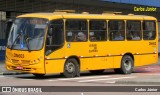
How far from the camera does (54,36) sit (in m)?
21.2

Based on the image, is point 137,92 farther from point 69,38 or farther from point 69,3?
point 69,3

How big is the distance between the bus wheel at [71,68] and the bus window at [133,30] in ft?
13.8

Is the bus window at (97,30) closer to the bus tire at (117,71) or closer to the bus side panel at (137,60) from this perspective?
the bus tire at (117,71)

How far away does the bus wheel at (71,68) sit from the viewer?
21773 mm

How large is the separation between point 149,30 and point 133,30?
1463 mm

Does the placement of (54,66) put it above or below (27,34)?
below

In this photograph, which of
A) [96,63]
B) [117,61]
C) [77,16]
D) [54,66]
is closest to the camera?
[54,66]

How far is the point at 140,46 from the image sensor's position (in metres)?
25.9

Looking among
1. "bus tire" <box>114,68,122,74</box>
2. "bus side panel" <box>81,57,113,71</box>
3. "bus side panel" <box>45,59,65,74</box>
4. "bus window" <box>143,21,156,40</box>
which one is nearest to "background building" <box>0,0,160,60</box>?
"bus tire" <box>114,68,122,74</box>

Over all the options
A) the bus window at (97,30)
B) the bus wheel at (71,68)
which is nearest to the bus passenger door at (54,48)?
the bus wheel at (71,68)

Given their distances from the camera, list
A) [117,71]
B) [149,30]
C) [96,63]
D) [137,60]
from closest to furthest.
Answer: [96,63] < [117,71] < [137,60] < [149,30]

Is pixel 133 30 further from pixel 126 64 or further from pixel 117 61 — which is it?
pixel 117 61

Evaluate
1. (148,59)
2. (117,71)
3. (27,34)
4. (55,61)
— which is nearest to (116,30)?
(117,71)

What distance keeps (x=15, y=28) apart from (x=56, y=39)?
6.13 feet
